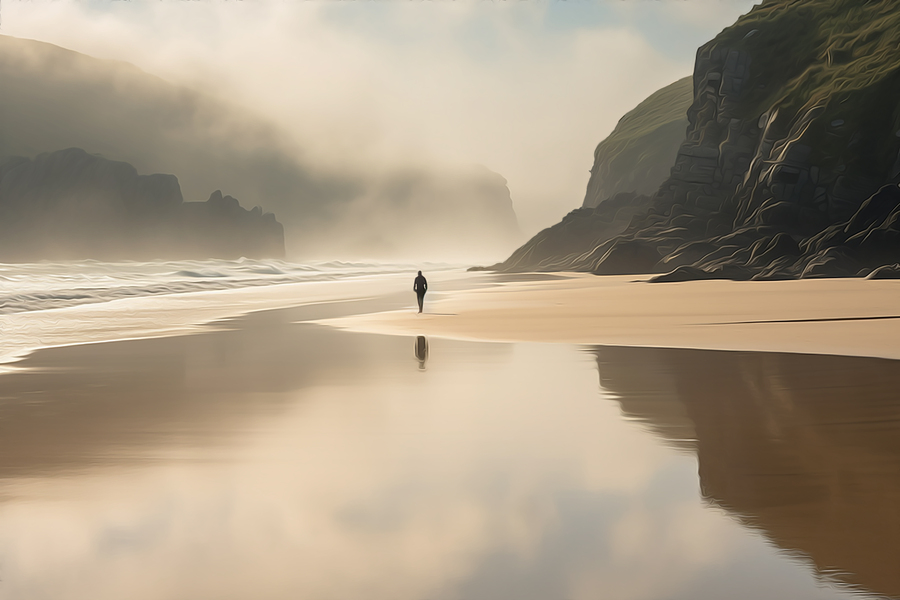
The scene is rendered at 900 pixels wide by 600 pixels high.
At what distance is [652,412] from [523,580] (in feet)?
16.4

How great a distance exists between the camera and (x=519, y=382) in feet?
35.5

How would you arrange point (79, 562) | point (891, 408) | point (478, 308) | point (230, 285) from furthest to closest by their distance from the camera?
1. point (230, 285)
2. point (478, 308)
3. point (891, 408)
4. point (79, 562)

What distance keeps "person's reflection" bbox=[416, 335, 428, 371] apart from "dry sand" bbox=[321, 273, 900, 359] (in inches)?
38.8

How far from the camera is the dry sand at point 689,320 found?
15031 mm

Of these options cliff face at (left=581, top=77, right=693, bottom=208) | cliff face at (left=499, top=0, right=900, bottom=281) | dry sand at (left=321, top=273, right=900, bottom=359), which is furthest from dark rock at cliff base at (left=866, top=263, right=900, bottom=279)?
cliff face at (left=581, top=77, right=693, bottom=208)

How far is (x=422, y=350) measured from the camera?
49.1 ft

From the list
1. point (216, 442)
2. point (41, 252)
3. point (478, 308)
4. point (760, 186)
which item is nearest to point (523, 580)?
point (216, 442)

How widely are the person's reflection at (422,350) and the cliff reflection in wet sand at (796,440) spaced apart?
10.4 feet

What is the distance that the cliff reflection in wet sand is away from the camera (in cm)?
447

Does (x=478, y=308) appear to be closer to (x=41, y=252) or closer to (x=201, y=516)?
(x=201, y=516)

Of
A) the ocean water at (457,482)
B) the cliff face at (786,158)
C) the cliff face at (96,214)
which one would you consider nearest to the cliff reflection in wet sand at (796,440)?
the ocean water at (457,482)

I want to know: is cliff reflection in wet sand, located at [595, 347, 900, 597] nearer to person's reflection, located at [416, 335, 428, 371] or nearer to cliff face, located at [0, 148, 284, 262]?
person's reflection, located at [416, 335, 428, 371]

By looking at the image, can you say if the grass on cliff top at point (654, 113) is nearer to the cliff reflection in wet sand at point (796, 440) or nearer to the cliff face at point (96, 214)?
the cliff face at point (96, 214)

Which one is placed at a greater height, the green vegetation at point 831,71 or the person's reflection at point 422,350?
the green vegetation at point 831,71
